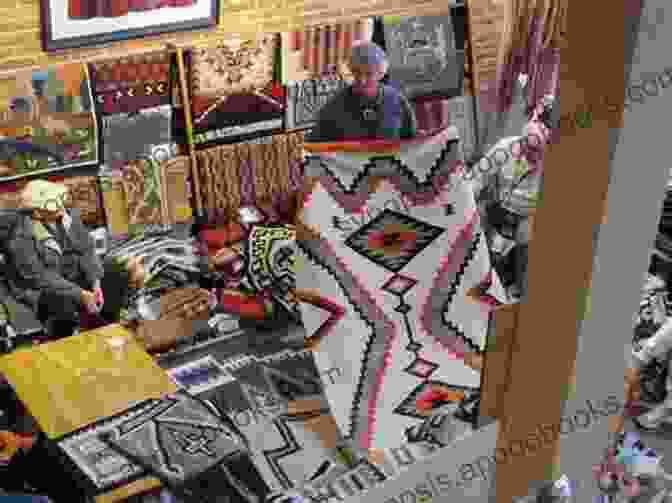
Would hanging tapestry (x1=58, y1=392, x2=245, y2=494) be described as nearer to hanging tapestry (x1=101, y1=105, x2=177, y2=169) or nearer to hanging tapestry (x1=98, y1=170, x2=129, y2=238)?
hanging tapestry (x1=98, y1=170, x2=129, y2=238)

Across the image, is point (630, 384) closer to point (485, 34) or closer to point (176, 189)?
point (176, 189)

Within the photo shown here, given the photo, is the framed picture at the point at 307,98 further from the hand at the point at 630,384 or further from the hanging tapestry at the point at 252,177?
the hand at the point at 630,384

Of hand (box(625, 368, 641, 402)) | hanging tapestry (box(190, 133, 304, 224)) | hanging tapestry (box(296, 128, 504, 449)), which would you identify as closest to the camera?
hand (box(625, 368, 641, 402))

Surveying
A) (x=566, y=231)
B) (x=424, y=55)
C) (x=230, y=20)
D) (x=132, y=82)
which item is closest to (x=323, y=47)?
(x=230, y=20)

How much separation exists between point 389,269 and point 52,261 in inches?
71.2

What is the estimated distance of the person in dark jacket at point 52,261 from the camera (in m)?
4.29

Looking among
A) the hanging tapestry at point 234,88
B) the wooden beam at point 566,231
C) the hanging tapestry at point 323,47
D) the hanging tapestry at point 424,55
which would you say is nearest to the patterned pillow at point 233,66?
the hanging tapestry at point 234,88

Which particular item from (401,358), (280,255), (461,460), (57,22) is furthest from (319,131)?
(461,460)

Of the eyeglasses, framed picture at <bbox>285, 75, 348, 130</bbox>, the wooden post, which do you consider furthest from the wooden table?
framed picture at <bbox>285, 75, 348, 130</bbox>

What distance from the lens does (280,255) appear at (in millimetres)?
4938

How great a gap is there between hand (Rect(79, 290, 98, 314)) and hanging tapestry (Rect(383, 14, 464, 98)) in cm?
262

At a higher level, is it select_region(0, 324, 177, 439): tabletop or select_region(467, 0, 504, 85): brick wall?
select_region(467, 0, 504, 85): brick wall

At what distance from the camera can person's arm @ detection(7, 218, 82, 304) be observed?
426cm

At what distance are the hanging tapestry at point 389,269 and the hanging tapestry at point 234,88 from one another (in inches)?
79.2
